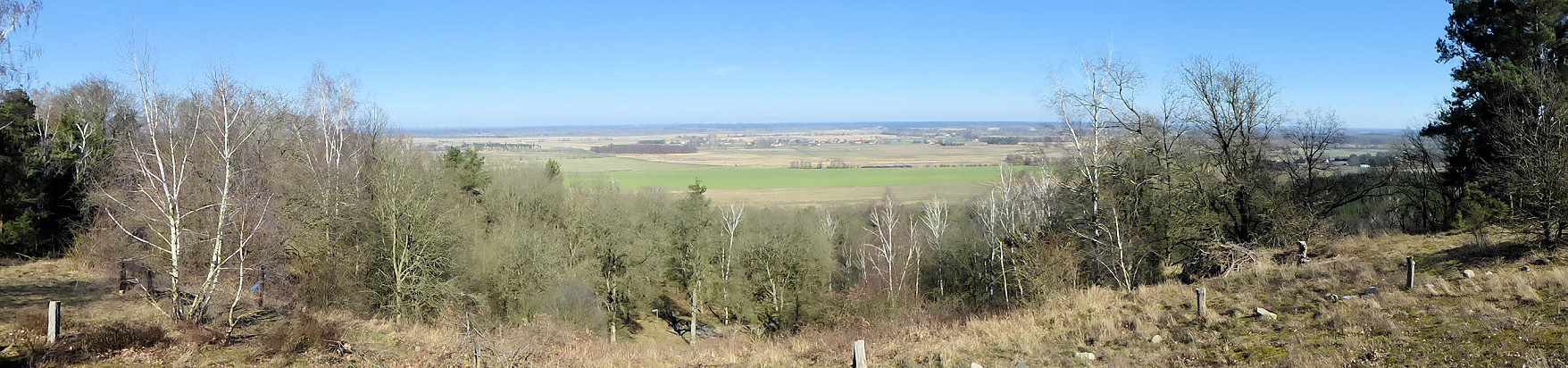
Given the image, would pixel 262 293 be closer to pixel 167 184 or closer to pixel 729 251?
pixel 167 184

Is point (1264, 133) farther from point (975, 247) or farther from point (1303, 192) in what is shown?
point (975, 247)

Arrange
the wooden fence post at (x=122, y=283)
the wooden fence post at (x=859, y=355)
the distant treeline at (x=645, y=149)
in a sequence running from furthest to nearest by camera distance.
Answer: the distant treeline at (x=645, y=149), the wooden fence post at (x=122, y=283), the wooden fence post at (x=859, y=355)

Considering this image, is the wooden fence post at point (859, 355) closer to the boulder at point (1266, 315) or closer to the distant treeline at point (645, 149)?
the boulder at point (1266, 315)

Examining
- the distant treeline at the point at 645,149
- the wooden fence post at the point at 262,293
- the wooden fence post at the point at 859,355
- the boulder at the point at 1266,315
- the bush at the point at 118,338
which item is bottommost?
the wooden fence post at the point at 262,293

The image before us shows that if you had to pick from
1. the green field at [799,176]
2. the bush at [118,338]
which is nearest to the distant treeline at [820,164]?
the green field at [799,176]

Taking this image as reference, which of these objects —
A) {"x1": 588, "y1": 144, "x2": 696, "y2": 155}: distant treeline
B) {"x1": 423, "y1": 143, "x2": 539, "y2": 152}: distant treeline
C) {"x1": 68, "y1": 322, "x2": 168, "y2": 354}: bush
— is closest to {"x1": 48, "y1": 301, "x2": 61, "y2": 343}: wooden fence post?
{"x1": 68, "y1": 322, "x2": 168, "y2": 354}: bush

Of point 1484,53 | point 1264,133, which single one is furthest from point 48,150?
point 1484,53
